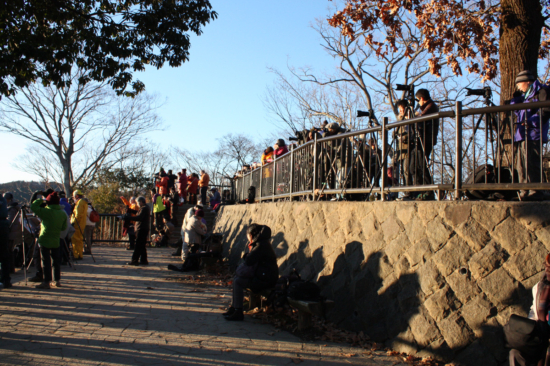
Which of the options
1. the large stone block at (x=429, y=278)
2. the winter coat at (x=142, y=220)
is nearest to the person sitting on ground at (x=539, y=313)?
the large stone block at (x=429, y=278)

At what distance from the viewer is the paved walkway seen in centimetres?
464

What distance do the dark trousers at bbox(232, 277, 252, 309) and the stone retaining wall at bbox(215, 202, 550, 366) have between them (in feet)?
3.62

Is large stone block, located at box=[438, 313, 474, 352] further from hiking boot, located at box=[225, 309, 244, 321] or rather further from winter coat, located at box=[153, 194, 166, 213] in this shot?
winter coat, located at box=[153, 194, 166, 213]

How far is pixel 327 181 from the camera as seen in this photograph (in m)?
8.02

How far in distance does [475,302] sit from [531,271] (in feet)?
2.06

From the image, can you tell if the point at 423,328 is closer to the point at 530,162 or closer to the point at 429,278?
the point at 429,278

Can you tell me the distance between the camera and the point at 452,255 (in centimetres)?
474

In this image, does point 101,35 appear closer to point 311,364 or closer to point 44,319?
point 44,319

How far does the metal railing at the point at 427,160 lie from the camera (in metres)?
5.14

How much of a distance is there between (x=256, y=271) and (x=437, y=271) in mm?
2724

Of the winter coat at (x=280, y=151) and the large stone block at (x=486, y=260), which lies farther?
the winter coat at (x=280, y=151)

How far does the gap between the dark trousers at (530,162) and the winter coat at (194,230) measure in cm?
851

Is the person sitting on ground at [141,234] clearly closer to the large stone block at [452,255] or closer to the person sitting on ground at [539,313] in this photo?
the large stone block at [452,255]

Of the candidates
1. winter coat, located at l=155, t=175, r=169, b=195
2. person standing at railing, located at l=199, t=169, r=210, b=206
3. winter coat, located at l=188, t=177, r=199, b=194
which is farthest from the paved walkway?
winter coat, located at l=188, t=177, r=199, b=194
